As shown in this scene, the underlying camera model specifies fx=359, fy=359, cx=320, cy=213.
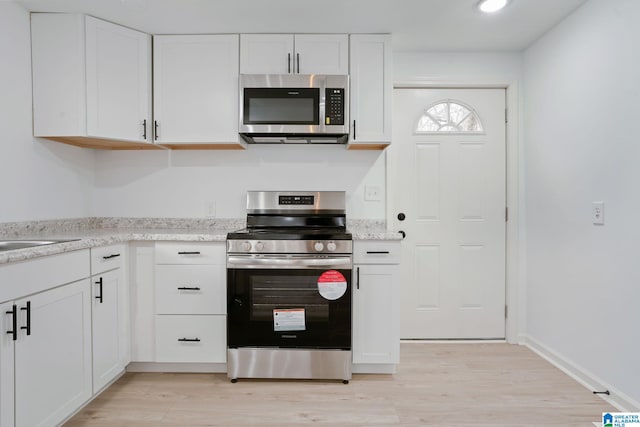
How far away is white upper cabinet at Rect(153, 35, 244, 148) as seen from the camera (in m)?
2.57

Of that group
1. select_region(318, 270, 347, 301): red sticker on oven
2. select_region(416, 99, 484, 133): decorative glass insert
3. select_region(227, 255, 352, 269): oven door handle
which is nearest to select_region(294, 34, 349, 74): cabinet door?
select_region(416, 99, 484, 133): decorative glass insert

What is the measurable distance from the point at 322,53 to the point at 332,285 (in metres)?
1.62

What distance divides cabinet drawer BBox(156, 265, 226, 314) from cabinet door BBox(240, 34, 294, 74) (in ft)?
4.67

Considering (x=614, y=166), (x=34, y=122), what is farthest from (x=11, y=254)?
(x=614, y=166)

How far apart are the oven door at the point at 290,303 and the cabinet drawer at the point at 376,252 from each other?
9 centimetres

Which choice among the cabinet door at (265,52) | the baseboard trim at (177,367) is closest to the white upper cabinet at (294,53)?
the cabinet door at (265,52)

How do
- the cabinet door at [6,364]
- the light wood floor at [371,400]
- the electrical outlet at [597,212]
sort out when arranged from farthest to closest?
the electrical outlet at [597,212]
the light wood floor at [371,400]
the cabinet door at [6,364]

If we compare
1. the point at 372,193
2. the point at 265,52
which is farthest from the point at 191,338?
the point at 265,52

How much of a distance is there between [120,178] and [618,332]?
3522mm

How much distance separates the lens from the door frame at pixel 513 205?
9.66ft

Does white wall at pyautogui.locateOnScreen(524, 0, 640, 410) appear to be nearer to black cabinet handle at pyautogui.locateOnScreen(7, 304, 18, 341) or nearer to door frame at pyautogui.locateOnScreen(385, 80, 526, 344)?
door frame at pyautogui.locateOnScreen(385, 80, 526, 344)

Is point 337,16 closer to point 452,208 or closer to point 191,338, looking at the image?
point 452,208

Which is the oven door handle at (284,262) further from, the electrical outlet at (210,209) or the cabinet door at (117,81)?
the cabinet door at (117,81)

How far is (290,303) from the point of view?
2295 millimetres
